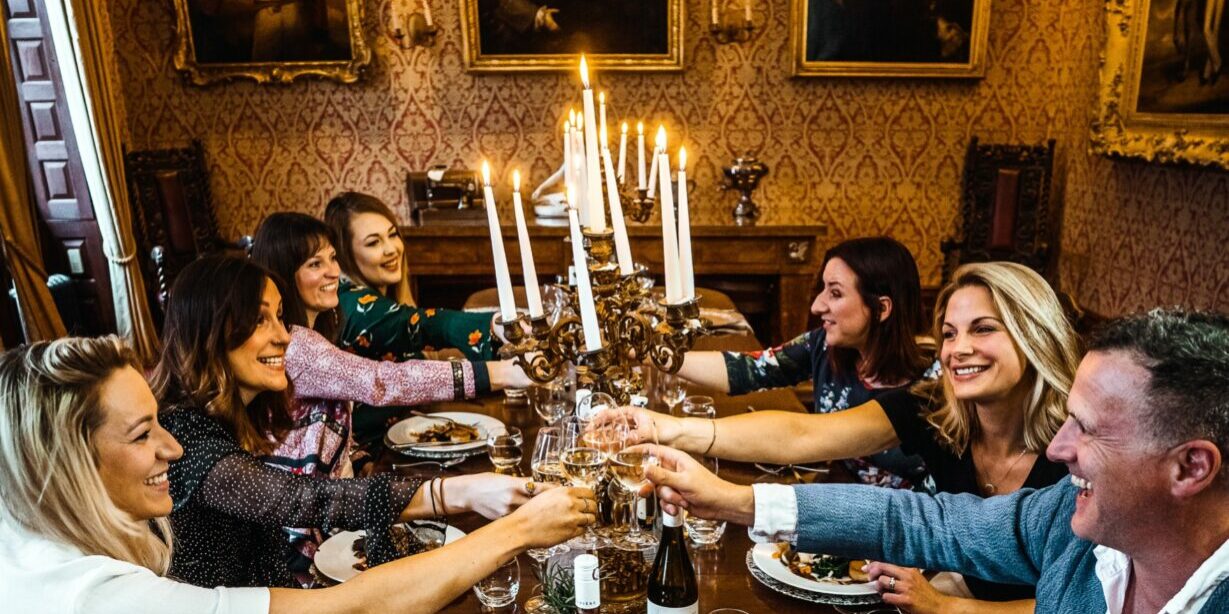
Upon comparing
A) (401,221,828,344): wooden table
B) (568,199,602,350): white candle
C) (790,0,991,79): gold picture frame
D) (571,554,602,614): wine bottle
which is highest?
(790,0,991,79): gold picture frame

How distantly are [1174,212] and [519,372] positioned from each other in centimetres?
389

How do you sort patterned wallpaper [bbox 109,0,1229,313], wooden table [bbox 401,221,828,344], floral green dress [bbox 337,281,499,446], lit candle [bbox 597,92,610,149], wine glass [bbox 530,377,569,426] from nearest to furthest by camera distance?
wine glass [bbox 530,377,569,426], lit candle [bbox 597,92,610,149], floral green dress [bbox 337,281,499,446], wooden table [bbox 401,221,828,344], patterned wallpaper [bbox 109,0,1229,313]

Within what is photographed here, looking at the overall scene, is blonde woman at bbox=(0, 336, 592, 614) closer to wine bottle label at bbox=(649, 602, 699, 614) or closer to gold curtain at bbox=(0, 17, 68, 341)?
wine bottle label at bbox=(649, 602, 699, 614)

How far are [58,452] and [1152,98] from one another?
5.15 meters

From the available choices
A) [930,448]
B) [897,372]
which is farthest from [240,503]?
[897,372]

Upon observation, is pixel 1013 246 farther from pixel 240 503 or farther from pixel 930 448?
pixel 240 503

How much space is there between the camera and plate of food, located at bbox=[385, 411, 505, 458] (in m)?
2.32

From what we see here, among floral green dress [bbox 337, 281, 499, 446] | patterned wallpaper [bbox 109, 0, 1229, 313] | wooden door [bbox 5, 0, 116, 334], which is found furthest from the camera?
patterned wallpaper [bbox 109, 0, 1229, 313]

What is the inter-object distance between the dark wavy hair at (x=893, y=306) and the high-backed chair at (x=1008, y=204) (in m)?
3.29

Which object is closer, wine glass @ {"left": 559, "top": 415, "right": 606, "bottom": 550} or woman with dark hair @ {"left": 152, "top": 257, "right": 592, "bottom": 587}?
wine glass @ {"left": 559, "top": 415, "right": 606, "bottom": 550}

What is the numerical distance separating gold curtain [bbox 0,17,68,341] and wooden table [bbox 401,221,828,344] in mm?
1952

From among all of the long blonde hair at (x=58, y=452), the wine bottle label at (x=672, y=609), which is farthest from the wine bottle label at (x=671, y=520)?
the long blonde hair at (x=58, y=452)

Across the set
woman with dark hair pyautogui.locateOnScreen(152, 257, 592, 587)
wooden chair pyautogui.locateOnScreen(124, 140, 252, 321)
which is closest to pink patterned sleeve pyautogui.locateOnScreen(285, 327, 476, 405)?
woman with dark hair pyautogui.locateOnScreen(152, 257, 592, 587)

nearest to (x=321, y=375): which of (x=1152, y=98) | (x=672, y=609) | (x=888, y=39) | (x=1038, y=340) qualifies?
(x=672, y=609)
